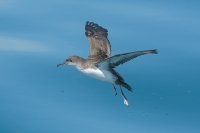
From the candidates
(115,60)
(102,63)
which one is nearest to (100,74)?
(102,63)

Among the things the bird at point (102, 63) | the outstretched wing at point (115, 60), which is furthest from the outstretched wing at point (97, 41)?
the outstretched wing at point (115, 60)

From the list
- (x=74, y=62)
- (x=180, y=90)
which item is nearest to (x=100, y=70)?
Result: (x=74, y=62)

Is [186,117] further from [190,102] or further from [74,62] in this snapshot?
[74,62]

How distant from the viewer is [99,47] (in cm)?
702

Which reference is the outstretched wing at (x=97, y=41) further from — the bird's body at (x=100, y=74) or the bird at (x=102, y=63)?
the bird's body at (x=100, y=74)

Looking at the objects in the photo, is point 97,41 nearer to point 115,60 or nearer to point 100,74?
point 100,74

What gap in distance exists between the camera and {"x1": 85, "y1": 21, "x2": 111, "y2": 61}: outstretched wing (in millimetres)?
6875

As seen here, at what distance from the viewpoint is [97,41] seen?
7129mm

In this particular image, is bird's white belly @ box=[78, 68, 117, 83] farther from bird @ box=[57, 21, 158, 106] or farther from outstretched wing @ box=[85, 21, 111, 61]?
outstretched wing @ box=[85, 21, 111, 61]

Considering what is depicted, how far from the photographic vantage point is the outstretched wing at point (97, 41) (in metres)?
6.88

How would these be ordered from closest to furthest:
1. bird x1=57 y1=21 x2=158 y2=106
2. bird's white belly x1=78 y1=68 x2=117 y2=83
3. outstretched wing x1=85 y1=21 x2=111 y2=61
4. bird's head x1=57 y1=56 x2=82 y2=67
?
1. bird x1=57 y1=21 x2=158 y2=106
2. bird's white belly x1=78 y1=68 x2=117 y2=83
3. bird's head x1=57 y1=56 x2=82 y2=67
4. outstretched wing x1=85 y1=21 x2=111 y2=61

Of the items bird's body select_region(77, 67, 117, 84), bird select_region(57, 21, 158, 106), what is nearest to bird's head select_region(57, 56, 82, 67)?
bird select_region(57, 21, 158, 106)

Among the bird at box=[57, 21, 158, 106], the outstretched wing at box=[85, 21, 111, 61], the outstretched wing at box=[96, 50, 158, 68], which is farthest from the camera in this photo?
the outstretched wing at box=[85, 21, 111, 61]

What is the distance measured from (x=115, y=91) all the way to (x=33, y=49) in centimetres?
114
